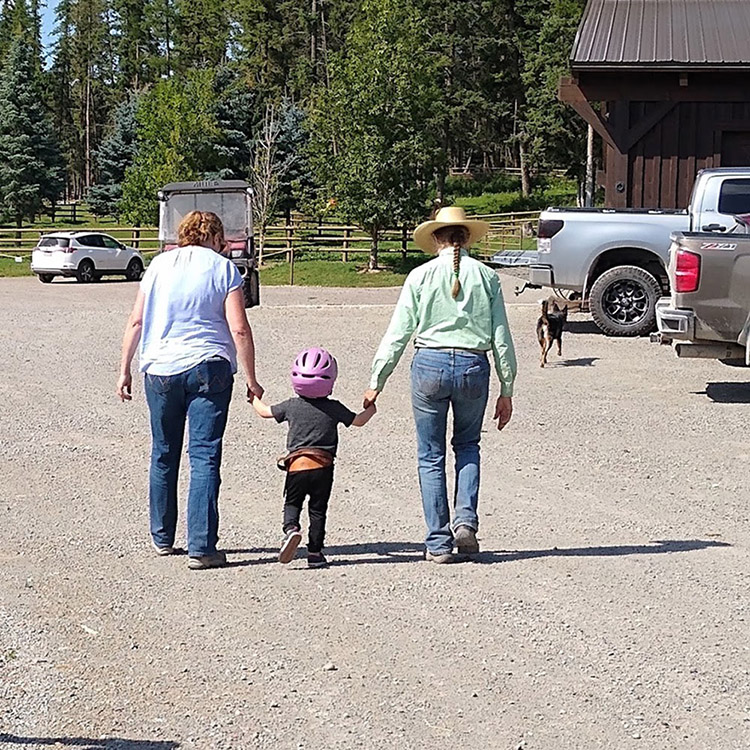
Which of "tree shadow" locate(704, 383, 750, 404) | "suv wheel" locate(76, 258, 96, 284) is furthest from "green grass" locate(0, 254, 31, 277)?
"tree shadow" locate(704, 383, 750, 404)

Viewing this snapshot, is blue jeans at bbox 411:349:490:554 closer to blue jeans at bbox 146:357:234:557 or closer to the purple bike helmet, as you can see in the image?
the purple bike helmet

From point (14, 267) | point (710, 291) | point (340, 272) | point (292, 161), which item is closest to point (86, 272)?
point (14, 267)

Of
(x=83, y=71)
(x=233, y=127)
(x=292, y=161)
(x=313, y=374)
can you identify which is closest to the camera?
(x=313, y=374)

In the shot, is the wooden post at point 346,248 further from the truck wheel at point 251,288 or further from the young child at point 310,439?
the young child at point 310,439

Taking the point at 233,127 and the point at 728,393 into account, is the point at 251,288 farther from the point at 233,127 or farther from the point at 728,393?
the point at 233,127

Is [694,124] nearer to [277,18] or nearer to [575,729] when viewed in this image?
[575,729]

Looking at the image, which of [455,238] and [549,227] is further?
[549,227]

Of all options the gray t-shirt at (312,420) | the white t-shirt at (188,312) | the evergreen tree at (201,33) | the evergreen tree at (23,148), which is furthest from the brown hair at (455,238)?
the evergreen tree at (201,33)

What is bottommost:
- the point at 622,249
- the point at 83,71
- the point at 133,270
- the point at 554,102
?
the point at 133,270

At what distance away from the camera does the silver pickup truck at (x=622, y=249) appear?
16000mm

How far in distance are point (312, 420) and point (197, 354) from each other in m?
0.65

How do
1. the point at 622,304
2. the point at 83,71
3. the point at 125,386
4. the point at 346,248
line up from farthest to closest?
the point at 83,71
the point at 346,248
the point at 622,304
the point at 125,386

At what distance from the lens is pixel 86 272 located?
34812mm

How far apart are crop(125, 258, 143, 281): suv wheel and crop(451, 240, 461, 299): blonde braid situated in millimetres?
30620
